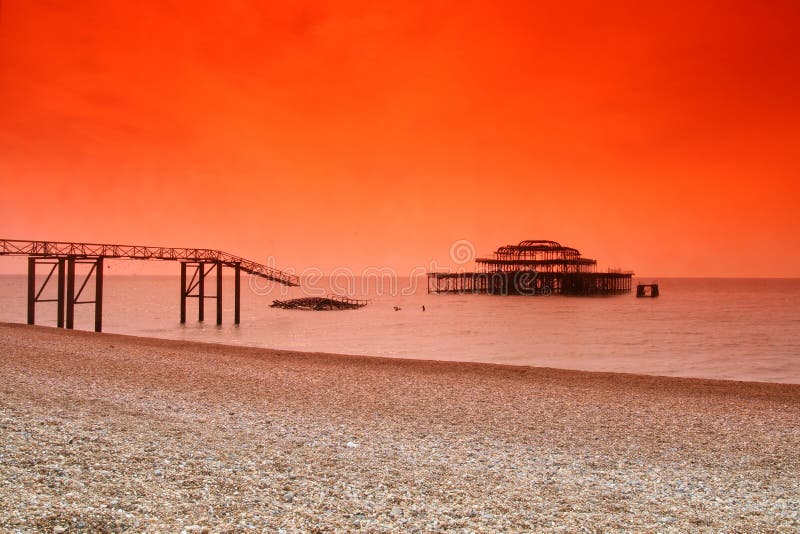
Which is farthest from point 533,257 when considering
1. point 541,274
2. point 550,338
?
point 550,338

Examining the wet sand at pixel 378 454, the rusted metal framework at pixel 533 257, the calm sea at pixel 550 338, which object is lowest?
the calm sea at pixel 550 338

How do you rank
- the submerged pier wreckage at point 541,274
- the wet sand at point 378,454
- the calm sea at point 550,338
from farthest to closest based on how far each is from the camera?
the submerged pier wreckage at point 541,274
the calm sea at point 550,338
the wet sand at point 378,454

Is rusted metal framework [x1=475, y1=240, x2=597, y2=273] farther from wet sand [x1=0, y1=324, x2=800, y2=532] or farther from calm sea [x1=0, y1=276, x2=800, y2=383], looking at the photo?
wet sand [x1=0, y1=324, x2=800, y2=532]

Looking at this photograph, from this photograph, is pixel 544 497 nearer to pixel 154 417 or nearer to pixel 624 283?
pixel 154 417

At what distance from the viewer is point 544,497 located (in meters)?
6.16

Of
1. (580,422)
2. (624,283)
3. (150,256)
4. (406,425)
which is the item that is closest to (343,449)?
(406,425)

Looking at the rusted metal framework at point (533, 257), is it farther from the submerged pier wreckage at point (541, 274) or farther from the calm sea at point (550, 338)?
the calm sea at point (550, 338)

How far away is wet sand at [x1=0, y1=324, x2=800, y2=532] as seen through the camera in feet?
18.0

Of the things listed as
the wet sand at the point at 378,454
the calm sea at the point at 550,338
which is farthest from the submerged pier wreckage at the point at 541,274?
the wet sand at the point at 378,454

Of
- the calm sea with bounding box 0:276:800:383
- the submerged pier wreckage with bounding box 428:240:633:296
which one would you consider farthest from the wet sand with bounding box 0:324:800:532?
the submerged pier wreckage with bounding box 428:240:633:296

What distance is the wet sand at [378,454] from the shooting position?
549 centimetres

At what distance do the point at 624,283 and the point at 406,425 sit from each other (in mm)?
111416

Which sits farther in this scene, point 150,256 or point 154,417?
point 150,256

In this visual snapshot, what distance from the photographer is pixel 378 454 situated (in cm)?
750
